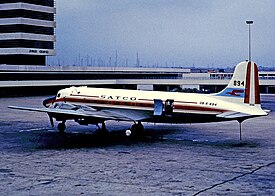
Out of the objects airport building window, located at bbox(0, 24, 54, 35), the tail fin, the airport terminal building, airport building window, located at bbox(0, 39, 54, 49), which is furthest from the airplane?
airport building window, located at bbox(0, 39, 54, 49)

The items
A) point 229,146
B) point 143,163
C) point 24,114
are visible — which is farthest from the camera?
point 24,114

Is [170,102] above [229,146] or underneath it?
above

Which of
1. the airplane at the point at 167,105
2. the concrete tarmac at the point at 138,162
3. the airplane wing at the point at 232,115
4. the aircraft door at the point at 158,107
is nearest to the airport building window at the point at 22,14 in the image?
the concrete tarmac at the point at 138,162

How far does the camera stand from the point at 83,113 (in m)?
39.5

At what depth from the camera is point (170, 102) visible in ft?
132

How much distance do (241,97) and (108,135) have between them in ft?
40.1

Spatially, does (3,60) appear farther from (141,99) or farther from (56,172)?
(56,172)

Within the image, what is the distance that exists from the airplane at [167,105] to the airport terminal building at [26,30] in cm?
9115

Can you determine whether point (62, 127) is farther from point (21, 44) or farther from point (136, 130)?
point (21, 44)

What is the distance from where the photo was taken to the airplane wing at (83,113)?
128ft

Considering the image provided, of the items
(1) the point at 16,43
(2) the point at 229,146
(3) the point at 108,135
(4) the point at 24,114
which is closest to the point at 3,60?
(1) the point at 16,43

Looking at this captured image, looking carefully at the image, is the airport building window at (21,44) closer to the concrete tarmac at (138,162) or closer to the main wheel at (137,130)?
the concrete tarmac at (138,162)

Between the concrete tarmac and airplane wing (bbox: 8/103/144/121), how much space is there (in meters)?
1.86

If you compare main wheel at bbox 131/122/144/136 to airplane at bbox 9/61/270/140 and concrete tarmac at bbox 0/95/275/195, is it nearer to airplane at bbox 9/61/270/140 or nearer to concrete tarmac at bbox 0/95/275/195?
airplane at bbox 9/61/270/140
